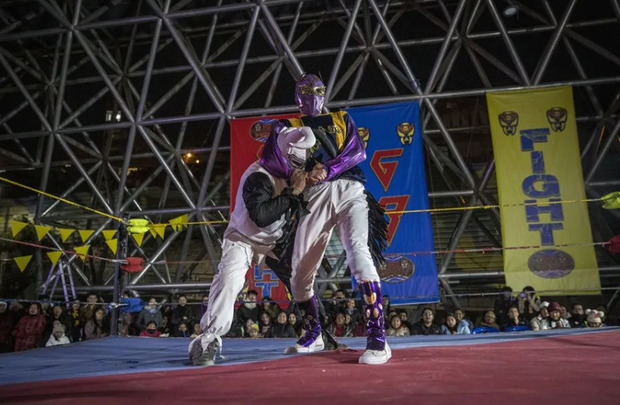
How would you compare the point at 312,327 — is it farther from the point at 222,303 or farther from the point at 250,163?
the point at 250,163

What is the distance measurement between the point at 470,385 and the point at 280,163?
1.19 metres

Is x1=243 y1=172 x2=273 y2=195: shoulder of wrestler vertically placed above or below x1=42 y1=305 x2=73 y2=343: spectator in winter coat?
above

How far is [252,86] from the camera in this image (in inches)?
293

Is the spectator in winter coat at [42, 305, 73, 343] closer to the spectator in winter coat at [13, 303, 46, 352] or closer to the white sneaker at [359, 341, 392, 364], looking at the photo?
the spectator in winter coat at [13, 303, 46, 352]

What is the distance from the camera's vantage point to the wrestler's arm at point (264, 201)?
188 centimetres

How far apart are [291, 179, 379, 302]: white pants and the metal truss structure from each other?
4.46 m

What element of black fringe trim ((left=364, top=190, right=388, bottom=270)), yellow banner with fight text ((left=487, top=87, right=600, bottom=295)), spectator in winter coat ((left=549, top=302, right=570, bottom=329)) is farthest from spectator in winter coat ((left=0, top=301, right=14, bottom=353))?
spectator in winter coat ((left=549, top=302, right=570, bottom=329))

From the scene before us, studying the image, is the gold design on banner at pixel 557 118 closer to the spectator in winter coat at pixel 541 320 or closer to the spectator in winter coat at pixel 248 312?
the spectator in winter coat at pixel 541 320

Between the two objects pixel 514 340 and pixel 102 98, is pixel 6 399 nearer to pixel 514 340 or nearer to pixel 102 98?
pixel 514 340

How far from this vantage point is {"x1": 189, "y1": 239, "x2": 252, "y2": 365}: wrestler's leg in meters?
1.85

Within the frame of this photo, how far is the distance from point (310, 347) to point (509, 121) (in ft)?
15.1

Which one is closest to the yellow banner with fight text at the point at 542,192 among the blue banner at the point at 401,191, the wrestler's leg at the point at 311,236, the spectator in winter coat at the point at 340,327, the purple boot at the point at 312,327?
the blue banner at the point at 401,191

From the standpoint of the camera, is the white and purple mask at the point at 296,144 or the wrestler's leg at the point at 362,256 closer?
the wrestler's leg at the point at 362,256

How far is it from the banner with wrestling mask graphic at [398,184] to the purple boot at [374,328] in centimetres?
338
